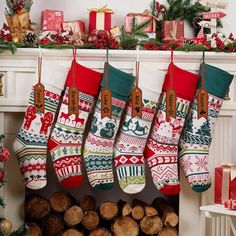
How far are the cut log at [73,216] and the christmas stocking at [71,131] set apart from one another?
0.22 meters

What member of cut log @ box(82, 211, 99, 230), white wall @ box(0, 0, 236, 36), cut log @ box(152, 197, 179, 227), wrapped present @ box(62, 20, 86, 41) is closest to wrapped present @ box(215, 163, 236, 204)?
cut log @ box(152, 197, 179, 227)

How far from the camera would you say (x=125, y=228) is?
3.69m

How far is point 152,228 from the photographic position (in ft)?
12.1

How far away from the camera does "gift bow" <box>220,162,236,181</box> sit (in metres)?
3.39

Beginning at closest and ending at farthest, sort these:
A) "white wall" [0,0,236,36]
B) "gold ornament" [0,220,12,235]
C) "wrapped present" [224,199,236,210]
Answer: "gold ornament" [0,220,12,235] → "wrapped present" [224,199,236,210] → "white wall" [0,0,236,36]

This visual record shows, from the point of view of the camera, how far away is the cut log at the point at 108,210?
3.69 m

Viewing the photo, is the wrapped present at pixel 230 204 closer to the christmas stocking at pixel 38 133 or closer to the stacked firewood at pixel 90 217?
the stacked firewood at pixel 90 217

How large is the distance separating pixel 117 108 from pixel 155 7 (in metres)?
0.70

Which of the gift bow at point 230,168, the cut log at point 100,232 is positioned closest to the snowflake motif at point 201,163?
the gift bow at point 230,168

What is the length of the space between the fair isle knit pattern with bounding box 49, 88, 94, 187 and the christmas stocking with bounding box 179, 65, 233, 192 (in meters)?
0.56

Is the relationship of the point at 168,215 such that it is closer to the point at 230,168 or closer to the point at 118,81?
the point at 230,168

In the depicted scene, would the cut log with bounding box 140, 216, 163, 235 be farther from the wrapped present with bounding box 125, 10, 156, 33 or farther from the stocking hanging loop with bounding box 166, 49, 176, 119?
the wrapped present with bounding box 125, 10, 156, 33

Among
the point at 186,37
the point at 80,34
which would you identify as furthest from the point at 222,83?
the point at 80,34

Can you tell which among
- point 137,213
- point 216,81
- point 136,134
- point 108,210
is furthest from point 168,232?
point 216,81
